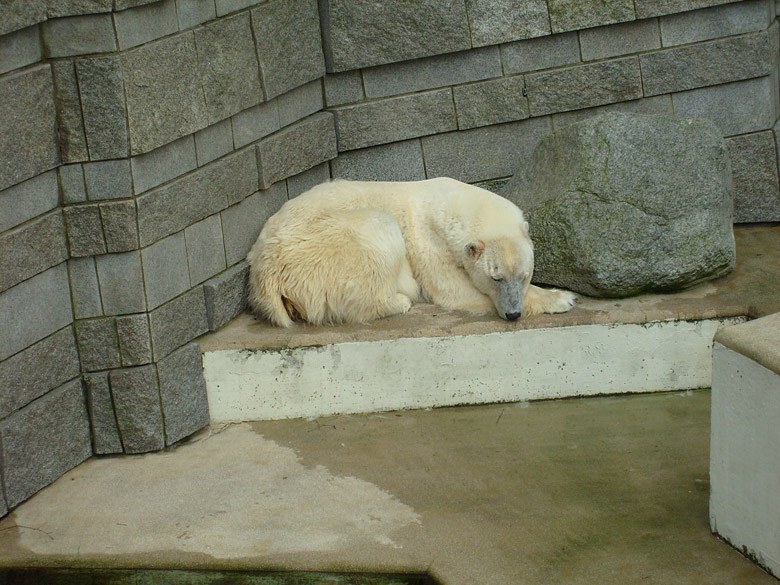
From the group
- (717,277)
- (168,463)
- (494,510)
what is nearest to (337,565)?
(494,510)

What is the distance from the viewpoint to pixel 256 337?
199 inches

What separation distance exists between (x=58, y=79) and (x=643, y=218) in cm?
289

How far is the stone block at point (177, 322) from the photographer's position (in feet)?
15.3

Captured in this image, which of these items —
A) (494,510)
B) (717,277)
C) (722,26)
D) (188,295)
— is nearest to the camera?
(494,510)

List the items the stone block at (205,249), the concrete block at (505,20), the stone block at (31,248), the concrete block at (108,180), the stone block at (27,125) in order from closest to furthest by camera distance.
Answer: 1. the stone block at (27,125)
2. the stone block at (31,248)
3. the concrete block at (108,180)
4. the stone block at (205,249)
5. the concrete block at (505,20)

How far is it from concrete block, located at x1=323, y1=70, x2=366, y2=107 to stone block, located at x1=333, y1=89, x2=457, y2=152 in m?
0.05

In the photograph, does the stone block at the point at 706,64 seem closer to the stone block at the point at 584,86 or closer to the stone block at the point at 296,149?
the stone block at the point at 584,86

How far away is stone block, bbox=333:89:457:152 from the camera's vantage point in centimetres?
584

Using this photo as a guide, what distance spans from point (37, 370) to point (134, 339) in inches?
17.6

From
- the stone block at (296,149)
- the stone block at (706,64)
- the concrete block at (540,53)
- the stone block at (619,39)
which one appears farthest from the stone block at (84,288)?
the stone block at (706,64)

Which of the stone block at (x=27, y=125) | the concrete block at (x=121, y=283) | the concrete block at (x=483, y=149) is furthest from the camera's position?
the concrete block at (x=483, y=149)

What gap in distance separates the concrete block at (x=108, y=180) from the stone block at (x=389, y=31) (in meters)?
1.73

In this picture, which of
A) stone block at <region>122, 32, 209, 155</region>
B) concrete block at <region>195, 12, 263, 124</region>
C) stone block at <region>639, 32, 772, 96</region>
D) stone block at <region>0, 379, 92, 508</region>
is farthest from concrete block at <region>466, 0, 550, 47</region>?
stone block at <region>0, 379, 92, 508</region>

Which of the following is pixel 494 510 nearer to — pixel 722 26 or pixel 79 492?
pixel 79 492
